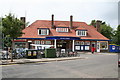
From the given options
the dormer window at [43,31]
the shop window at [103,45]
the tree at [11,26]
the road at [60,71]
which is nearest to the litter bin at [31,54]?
the tree at [11,26]

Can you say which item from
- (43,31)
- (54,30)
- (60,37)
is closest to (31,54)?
(60,37)

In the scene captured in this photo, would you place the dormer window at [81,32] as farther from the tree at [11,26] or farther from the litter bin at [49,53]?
the tree at [11,26]

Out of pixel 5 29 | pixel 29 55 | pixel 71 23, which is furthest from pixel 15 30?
pixel 71 23

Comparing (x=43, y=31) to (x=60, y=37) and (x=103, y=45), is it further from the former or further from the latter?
(x=103, y=45)

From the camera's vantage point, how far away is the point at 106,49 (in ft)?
157

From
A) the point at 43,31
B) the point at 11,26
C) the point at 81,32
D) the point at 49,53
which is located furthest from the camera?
the point at 81,32

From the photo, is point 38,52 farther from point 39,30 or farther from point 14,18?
point 39,30

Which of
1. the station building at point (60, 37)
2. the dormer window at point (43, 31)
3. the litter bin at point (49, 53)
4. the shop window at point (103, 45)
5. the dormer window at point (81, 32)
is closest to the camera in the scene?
the litter bin at point (49, 53)

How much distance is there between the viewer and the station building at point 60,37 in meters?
42.8

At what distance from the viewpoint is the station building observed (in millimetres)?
42844

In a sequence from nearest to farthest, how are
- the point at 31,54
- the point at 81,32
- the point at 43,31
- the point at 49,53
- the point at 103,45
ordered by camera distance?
the point at 31,54 → the point at 49,53 → the point at 43,31 → the point at 81,32 → the point at 103,45

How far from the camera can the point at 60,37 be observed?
41.1 metres

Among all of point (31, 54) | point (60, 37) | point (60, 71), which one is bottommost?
point (60, 71)

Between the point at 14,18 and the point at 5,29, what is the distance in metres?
1.71
